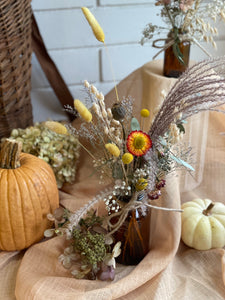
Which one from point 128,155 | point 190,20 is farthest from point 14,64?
point 128,155

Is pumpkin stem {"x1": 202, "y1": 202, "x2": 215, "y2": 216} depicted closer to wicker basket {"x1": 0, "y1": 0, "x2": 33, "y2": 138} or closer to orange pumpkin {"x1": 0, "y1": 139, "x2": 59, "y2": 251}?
orange pumpkin {"x1": 0, "y1": 139, "x2": 59, "y2": 251}

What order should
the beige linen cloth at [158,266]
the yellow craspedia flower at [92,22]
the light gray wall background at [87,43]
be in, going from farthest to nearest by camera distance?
the light gray wall background at [87,43]
the beige linen cloth at [158,266]
the yellow craspedia flower at [92,22]

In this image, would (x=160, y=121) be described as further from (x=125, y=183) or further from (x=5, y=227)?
(x=5, y=227)

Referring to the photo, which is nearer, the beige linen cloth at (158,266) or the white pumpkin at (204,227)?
the beige linen cloth at (158,266)

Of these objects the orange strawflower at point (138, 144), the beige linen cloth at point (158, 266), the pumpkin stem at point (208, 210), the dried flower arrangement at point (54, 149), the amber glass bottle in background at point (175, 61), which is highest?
the amber glass bottle in background at point (175, 61)

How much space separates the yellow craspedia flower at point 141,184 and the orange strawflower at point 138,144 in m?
0.07

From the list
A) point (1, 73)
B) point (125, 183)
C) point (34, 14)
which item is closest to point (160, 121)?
point (125, 183)

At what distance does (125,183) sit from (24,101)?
61 cm

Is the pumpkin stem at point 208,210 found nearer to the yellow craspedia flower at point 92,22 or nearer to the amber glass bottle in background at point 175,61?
the amber glass bottle in background at point 175,61

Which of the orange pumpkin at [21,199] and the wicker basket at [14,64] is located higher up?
the wicker basket at [14,64]

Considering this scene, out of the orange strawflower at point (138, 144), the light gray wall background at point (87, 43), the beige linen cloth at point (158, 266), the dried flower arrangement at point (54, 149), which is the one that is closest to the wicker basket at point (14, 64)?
the dried flower arrangement at point (54, 149)

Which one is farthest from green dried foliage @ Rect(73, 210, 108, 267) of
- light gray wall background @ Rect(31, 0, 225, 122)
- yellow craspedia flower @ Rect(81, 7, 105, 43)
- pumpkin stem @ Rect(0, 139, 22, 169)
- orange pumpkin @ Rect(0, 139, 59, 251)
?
light gray wall background @ Rect(31, 0, 225, 122)

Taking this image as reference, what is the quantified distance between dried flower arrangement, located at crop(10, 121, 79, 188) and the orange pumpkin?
15cm

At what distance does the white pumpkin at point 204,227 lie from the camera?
82 cm
